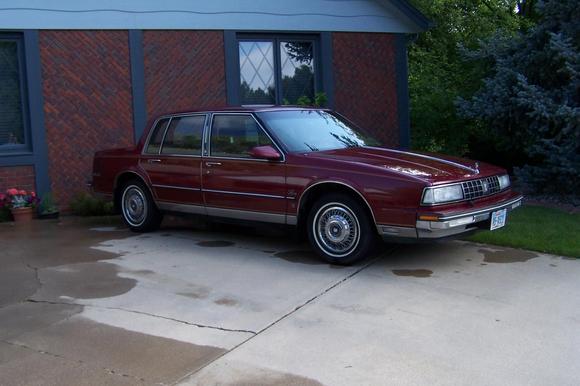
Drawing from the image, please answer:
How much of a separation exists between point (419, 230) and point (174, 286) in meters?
2.33

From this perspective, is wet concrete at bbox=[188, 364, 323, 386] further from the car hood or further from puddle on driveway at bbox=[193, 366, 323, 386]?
the car hood

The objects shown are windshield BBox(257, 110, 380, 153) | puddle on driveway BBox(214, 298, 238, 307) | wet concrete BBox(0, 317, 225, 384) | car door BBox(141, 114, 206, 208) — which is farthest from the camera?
car door BBox(141, 114, 206, 208)

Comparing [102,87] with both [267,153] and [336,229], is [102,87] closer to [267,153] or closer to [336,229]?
[267,153]

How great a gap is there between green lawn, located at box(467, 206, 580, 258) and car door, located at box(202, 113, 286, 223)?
2511mm

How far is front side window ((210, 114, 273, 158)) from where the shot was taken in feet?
23.9

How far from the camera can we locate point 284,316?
17.1 feet

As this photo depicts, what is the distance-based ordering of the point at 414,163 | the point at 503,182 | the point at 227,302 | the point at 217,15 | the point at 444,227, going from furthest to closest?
the point at 217,15
the point at 503,182
the point at 414,163
the point at 444,227
the point at 227,302

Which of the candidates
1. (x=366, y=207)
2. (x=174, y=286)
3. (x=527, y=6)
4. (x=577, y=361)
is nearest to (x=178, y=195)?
(x=174, y=286)

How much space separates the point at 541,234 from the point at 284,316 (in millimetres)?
4060

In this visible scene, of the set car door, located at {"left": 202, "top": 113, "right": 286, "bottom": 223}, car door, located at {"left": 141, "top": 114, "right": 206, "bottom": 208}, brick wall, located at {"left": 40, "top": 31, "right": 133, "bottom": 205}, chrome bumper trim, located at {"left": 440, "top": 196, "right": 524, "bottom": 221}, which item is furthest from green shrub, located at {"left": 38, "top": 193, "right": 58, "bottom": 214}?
chrome bumper trim, located at {"left": 440, "top": 196, "right": 524, "bottom": 221}

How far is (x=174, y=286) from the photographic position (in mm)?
6090

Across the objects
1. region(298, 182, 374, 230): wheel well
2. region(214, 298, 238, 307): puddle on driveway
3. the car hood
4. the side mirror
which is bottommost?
region(214, 298, 238, 307): puddle on driveway

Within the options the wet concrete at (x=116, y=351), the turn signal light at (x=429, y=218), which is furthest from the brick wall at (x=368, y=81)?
the wet concrete at (x=116, y=351)

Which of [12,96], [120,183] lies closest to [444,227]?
[120,183]
